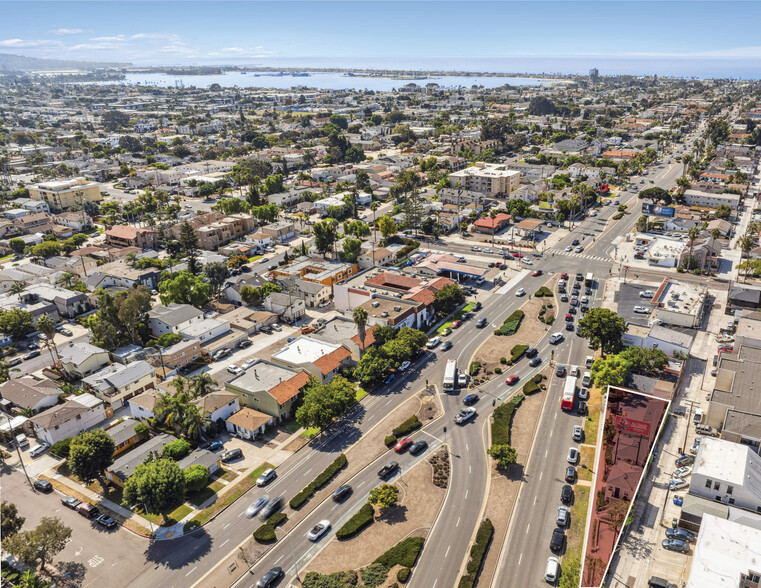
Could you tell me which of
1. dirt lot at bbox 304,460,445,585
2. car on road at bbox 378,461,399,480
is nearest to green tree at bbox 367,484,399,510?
dirt lot at bbox 304,460,445,585

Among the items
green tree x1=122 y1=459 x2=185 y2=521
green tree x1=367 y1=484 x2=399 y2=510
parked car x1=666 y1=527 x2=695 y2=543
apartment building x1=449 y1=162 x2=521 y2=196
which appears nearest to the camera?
parked car x1=666 y1=527 x2=695 y2=543

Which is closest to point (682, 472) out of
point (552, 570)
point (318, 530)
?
point (552, 570)

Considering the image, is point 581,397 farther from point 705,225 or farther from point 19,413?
point 705,225

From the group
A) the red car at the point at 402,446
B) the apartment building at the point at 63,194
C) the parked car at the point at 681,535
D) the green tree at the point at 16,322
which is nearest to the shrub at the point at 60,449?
the green tree at the point at 16,322

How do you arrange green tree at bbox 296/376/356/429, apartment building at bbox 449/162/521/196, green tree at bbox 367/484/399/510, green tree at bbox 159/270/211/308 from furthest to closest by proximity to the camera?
apartment building at bbox 449/162/521/196, green tree at bbox 159/270/211/308, green tree at bbox 296/376/356/429, green tree at bbox 367/484/399/510

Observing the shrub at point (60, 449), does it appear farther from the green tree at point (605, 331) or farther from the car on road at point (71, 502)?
the green tree at point (605, 331)

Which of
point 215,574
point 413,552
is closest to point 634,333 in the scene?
point 413,552

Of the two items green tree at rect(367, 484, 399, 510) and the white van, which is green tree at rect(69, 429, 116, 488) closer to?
green tree at rect(367, 484, 399, 510)
